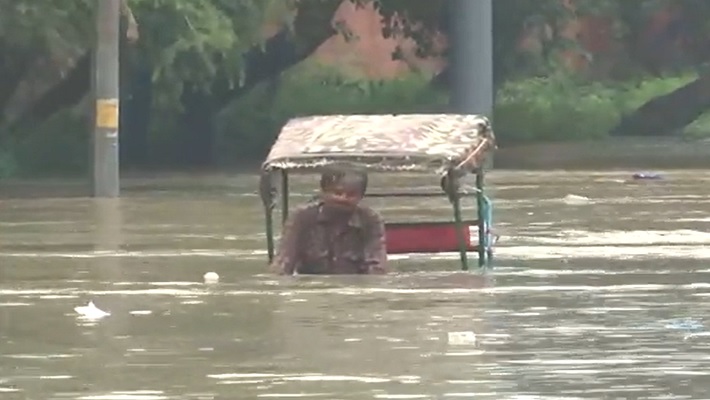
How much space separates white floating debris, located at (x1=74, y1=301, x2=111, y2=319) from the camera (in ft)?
52.8

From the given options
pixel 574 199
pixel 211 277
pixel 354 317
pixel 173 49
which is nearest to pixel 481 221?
pixel 211 277

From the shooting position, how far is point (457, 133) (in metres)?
18.9

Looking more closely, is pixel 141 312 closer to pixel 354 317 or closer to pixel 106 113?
pixel 354 317

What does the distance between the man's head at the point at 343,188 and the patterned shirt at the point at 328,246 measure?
0.45ft

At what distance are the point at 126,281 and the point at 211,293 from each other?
137 centimetres

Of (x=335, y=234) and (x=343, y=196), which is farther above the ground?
(x=343, y=196)

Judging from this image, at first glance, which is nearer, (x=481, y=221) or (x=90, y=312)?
(x=90, y=312)

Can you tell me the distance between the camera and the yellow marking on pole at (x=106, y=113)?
32531 mm

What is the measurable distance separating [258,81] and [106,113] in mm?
16236

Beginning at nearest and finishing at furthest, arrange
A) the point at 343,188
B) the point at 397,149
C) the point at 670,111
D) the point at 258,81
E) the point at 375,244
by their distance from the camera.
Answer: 1. the point at 397,149
2. the point at 343,188
3. the point at 375,244
4. the point at 258,81
5. the point at 670,111

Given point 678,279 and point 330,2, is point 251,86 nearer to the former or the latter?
point 330,2

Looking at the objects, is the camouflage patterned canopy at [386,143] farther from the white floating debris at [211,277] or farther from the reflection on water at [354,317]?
the white floating debris at [211,277]

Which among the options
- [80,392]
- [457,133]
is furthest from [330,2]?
[80,392]

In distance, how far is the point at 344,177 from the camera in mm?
18375
